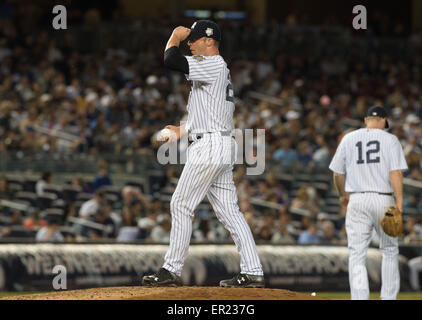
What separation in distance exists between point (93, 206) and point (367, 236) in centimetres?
677

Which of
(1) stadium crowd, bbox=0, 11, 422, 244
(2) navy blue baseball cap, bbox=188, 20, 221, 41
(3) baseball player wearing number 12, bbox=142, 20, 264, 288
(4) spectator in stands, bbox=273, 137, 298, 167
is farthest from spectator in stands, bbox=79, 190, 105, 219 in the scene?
(2) navy blue baseball cap, bbox=188, 20, 221, 41

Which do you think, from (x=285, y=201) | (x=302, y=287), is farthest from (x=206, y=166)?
(x=285, y=201)

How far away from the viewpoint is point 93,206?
46.0 ft

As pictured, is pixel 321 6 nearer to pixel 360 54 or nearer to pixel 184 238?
pixel 360 54

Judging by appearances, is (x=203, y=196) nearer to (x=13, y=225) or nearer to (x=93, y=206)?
(x=93, y=206)

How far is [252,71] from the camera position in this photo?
21188 mm

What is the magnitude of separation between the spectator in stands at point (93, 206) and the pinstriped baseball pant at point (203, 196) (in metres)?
7.25

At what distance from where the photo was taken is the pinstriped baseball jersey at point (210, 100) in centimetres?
679

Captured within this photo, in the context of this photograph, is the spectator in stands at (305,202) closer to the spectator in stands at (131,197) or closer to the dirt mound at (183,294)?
the spectator in stands at (131,197)

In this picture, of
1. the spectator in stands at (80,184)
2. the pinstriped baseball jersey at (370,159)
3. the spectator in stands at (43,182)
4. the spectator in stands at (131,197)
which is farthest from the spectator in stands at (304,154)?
the pinstriped baseball jersey at (370,159)

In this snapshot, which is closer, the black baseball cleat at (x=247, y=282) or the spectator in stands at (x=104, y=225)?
the black baseball cleat at (x=247, y=282)

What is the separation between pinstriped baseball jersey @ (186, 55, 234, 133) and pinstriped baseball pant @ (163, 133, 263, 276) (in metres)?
0.10

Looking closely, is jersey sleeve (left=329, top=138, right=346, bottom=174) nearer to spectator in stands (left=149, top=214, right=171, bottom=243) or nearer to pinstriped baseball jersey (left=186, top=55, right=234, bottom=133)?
pinstriped baseball jersey (left=186, top=55, right=234, bottom=133)
